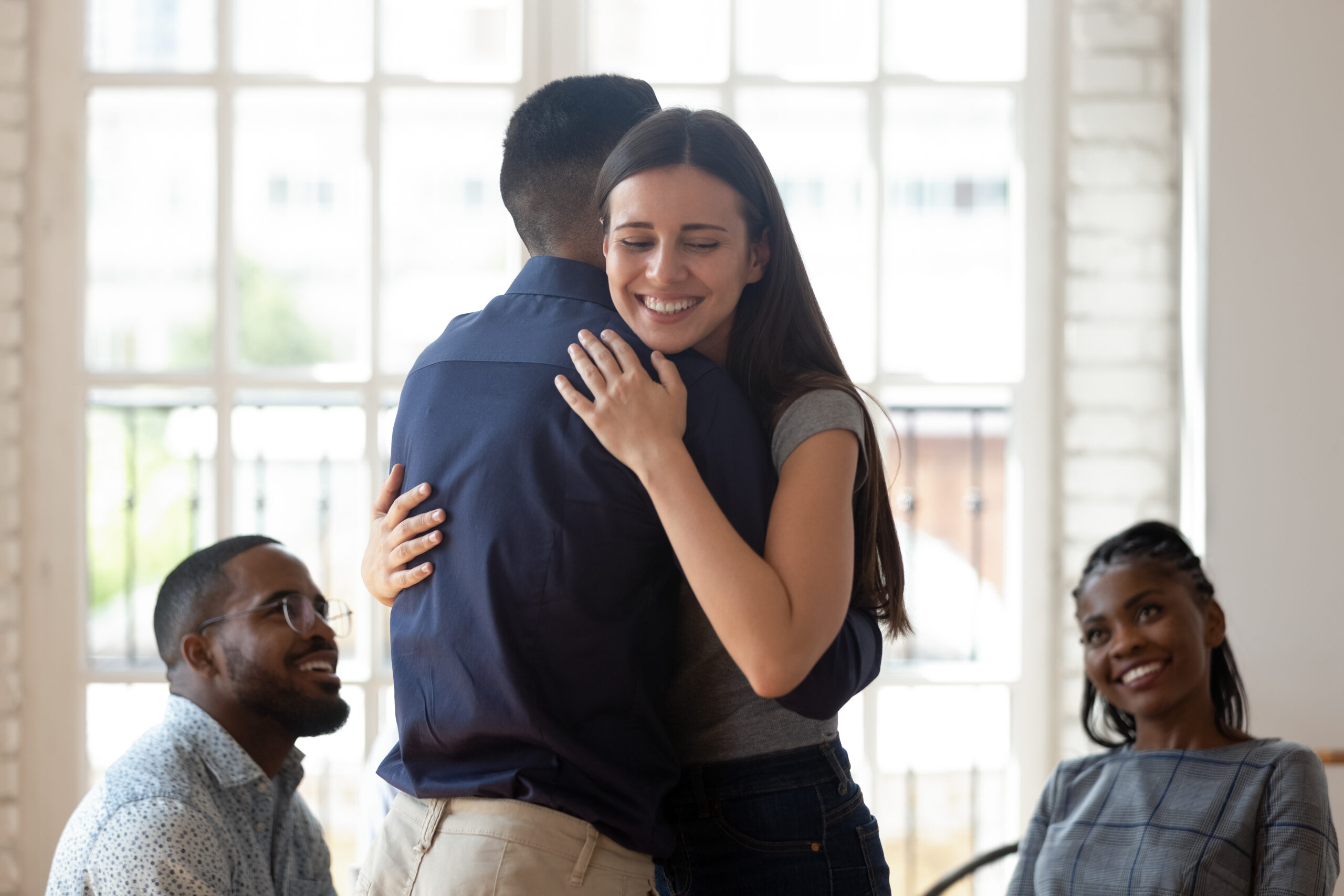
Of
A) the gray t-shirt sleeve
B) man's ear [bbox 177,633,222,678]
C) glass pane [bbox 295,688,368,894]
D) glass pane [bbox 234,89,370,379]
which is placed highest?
glass pane [bbox 234,89,370,379]

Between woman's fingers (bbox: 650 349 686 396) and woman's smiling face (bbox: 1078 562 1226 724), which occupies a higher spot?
woman's fingers (bbox: 650 349 686 396)

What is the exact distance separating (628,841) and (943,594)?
4.50 meters

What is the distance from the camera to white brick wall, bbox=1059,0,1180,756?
3264mm

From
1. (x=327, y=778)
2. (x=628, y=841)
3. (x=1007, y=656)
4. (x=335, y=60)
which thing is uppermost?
(x=335, y=60)

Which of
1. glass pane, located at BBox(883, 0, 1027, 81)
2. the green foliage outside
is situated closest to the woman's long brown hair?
glass pane, located at BBox(883, 0, 1027, 81)

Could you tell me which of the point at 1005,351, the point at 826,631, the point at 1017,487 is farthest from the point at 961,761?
the point at 826,631

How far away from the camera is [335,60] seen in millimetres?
3326

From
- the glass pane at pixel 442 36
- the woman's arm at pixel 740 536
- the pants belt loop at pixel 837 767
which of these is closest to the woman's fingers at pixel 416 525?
the woman's arm at pixel 740 536

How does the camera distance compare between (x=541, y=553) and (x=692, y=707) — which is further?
(x=692, y=707)

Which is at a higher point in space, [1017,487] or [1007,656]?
[1017,487]

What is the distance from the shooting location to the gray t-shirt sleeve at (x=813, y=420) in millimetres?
1273

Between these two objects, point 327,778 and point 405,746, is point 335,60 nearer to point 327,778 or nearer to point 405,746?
point 327,778

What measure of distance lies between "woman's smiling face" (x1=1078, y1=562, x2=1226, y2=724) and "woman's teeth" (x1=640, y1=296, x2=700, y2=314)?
140cm

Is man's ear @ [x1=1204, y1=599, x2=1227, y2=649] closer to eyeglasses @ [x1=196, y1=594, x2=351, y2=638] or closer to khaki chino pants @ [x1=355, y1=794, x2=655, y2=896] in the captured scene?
khaki chino pants @ [x1=355, y1=794, x2=655, y2=896]
